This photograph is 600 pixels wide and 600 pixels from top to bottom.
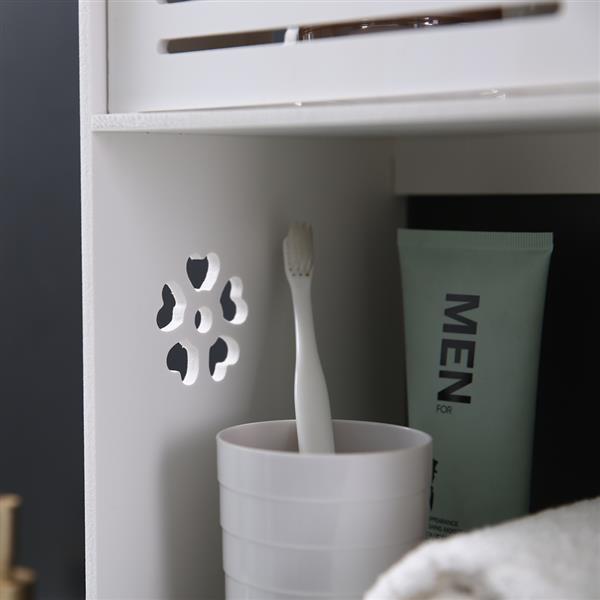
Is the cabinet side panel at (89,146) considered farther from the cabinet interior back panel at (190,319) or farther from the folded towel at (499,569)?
the folded towel at (499,569)

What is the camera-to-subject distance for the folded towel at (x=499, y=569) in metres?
0.41

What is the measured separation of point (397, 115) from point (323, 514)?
0.18 meters

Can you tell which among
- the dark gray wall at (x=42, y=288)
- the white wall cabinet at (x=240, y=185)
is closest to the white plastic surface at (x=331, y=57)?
the white wall cabinet at (x=240, y=185)

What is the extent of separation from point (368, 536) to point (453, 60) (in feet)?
0.71

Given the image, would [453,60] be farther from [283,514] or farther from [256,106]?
[283,514]

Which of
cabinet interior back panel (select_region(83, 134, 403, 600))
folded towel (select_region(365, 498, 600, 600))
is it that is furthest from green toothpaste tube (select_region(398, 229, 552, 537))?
folded towel (select_region(365, 498, 600, 600))

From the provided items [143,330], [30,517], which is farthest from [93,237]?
[30,517]

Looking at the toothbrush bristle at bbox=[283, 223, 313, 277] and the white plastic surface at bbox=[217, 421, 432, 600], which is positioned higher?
the toothbrush bristle at bbox=[283, 223, 313, 277]

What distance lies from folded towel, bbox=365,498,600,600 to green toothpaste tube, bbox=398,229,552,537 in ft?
0.55

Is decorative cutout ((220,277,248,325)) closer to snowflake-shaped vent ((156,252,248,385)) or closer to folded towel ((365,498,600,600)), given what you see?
snowflake-shaped vent ((156,252,248,385))

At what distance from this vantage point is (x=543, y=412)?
69 cm

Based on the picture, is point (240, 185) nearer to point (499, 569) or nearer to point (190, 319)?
point (190, 319)

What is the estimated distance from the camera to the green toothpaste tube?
609 mm

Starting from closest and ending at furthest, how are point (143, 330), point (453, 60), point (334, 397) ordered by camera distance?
1. point (453, 60)
2. point (143, 330)
3. point (334, 397)
